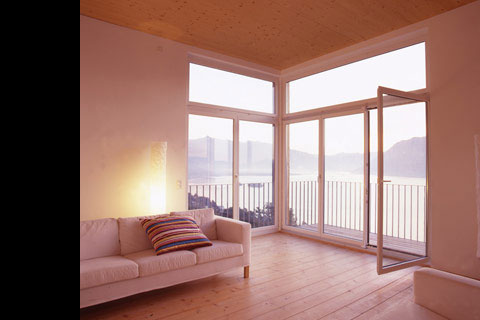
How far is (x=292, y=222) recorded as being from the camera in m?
5.75

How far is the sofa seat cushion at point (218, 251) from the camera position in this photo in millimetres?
3046

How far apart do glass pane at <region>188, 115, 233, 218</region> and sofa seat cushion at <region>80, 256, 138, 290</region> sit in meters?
2.13

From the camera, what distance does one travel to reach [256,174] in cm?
560

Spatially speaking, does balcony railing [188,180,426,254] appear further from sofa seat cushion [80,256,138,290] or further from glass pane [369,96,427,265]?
sofa seat cushion [80,256,138,290]

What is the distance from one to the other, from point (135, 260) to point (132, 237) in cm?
41

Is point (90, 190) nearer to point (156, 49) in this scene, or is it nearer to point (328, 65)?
point (156, 49)

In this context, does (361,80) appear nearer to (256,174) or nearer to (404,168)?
(404,168)

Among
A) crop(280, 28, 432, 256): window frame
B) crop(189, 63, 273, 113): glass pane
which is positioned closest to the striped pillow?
crop(189, 63, 273, 113): glass pane

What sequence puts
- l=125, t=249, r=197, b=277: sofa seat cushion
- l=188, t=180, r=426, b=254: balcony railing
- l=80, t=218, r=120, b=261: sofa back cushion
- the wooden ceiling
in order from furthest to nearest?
l=188, t=180, r=426, b=254: balcony railing < the wooden ceiling < l=80, t=218, r=120, b=261: sofa back cushion < l=125, t=249, r=197, b=277: sofa seat cushion

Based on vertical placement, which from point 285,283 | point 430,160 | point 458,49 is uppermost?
point 458,49

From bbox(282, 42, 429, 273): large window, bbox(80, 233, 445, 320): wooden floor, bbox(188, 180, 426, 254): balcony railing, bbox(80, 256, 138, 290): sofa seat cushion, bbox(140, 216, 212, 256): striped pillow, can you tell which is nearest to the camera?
bbox(80, 256, 138, 290): sofa seat cushion

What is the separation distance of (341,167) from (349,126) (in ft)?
2.25

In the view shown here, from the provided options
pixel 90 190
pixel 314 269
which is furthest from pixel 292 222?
pixel 90 190

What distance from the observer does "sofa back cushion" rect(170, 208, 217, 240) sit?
362cm
